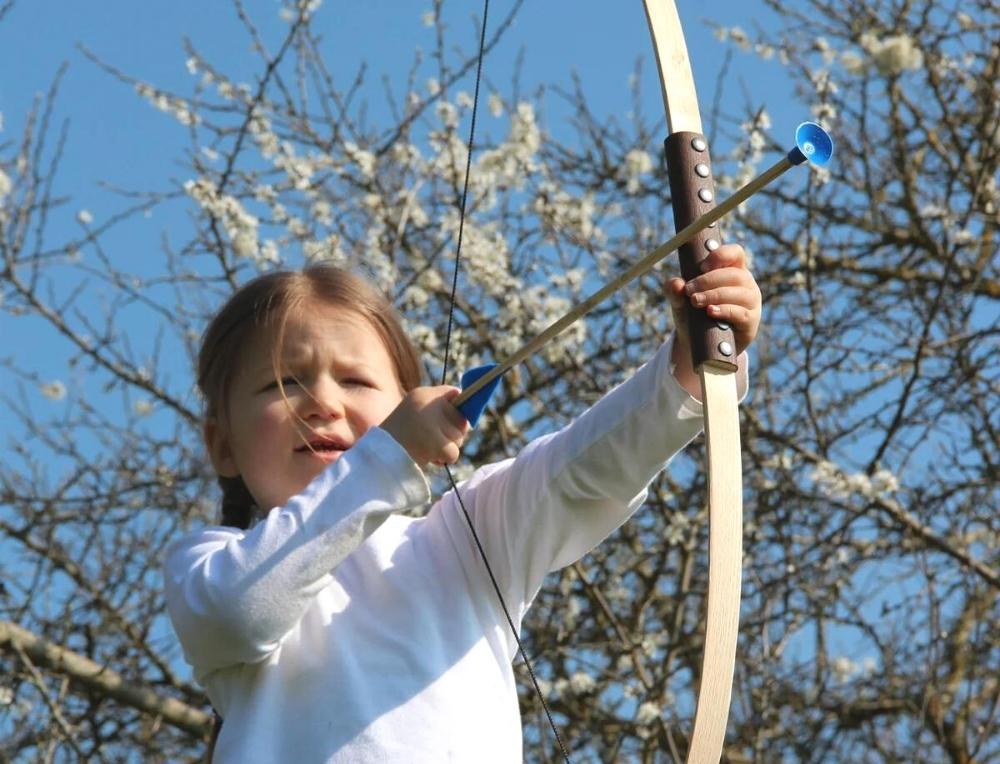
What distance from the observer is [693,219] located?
1707 millimetres

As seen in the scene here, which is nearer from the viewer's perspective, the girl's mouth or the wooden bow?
the wooden bow

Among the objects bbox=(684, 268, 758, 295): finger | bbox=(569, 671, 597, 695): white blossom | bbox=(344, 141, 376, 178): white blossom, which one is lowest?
bbox=(684, 268, 758, 295): finger

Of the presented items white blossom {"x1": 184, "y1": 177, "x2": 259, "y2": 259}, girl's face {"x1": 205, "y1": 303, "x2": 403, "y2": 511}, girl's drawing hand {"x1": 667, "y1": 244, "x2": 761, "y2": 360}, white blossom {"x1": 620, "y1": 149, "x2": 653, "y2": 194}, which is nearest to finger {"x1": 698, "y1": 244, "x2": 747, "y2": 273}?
girl's drawing hand {"x1": 667, "y1": 244, "x2": 761, "y2": 360}

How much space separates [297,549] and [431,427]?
Answer: 0.59ft

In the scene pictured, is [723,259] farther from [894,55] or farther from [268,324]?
[894,55]

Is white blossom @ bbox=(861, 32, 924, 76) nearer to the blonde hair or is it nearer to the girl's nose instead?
the blonde hair

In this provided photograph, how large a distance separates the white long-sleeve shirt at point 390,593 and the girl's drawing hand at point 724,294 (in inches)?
2.3

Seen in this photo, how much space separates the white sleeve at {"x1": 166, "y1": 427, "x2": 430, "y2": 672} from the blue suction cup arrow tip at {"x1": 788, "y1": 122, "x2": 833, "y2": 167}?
0.48 m

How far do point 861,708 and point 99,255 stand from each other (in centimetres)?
244

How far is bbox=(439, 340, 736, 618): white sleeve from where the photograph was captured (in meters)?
1.69

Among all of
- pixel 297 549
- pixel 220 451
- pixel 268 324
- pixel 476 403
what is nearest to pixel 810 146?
pixel 476 403

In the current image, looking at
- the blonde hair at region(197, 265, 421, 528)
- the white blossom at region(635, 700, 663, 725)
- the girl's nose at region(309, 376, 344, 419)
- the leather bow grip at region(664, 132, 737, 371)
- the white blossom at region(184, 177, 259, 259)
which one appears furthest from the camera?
the white blossom at region(184, 177, 259, 259)

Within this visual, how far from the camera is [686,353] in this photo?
166 centimetres

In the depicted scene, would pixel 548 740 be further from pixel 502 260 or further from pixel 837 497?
pixel 502 260
